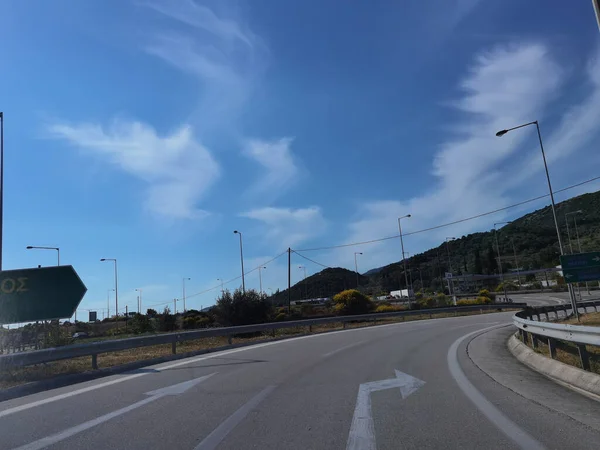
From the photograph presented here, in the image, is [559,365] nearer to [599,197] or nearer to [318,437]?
[318,437]

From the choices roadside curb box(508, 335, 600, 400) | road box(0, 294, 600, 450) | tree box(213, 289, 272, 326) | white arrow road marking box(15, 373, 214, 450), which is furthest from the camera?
tree box(213, 289, 272, 326)

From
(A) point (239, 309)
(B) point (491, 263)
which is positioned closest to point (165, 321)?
(A) point (239, 309)

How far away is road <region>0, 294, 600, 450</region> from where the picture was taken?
5934mm

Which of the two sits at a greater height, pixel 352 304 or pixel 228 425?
pixel 352 304

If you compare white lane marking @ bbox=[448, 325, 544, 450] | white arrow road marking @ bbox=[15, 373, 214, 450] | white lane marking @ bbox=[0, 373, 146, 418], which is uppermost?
white lane marking @ bbox=[0, 373, 146, 418]

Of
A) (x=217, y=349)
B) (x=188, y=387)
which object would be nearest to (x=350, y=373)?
(x=188, y=387)

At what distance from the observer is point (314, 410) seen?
A: 298 inches

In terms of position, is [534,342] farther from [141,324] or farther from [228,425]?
[141,324]

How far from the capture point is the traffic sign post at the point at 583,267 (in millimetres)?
28078

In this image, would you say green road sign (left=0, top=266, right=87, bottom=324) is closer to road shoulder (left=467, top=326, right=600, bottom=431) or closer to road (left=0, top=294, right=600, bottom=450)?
road (left=0, top=294, right=600, bottom=450)

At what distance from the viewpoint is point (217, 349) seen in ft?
63.6

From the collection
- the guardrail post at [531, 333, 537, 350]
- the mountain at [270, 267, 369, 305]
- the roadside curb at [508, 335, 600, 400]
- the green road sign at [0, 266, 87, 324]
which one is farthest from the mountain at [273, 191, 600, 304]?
the roadside curb at [508, 335, 600, 400]

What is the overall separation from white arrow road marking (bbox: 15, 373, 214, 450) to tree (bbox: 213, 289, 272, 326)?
25.0m

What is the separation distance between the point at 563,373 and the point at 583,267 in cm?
2132
